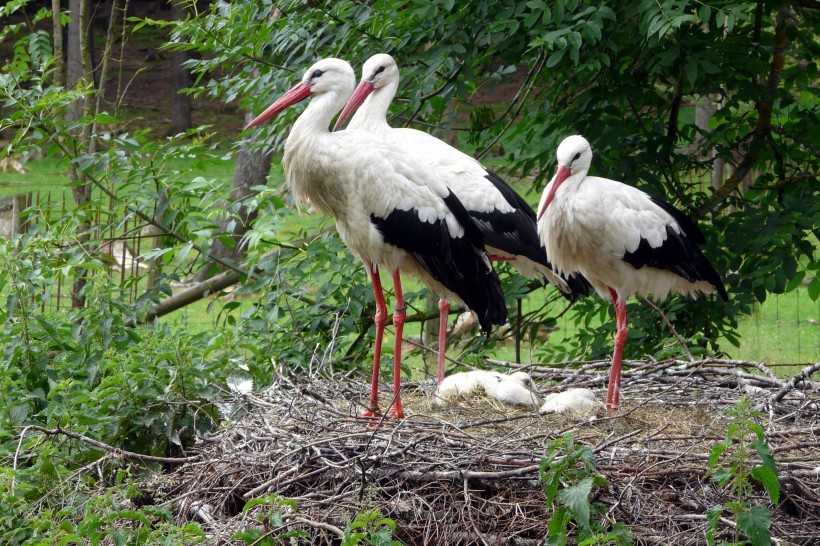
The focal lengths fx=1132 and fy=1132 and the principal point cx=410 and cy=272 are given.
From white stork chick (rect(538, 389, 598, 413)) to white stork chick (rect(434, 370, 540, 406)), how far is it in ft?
0.35

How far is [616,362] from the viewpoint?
17.2 ft

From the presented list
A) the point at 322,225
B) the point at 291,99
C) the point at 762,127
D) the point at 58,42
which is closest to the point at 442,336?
the point at 322,225

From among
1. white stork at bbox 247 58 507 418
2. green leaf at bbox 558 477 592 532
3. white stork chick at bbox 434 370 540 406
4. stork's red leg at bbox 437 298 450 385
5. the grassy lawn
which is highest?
white stork at bbox 247 58 507 418

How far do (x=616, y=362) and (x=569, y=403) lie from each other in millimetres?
508

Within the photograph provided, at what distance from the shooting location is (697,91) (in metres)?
6.26

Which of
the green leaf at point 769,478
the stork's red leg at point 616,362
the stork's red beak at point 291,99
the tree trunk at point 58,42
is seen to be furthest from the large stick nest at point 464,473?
the tree trunk at point 58,42

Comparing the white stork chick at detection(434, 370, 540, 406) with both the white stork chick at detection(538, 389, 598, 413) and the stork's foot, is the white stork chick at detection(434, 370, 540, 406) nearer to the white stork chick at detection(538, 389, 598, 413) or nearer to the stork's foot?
the white stork chick at detection(538, 389, 598, 413)

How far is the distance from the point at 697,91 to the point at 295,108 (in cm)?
222

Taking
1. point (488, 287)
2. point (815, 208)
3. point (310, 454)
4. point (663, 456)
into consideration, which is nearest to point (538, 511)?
point (663, 456)

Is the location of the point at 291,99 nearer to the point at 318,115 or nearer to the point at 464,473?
the point at 318,115

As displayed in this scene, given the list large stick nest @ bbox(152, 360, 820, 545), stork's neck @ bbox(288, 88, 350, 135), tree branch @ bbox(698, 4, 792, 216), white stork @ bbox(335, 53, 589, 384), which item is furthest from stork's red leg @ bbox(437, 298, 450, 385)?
tree branch @ bbox(698, 4, 792, 216)

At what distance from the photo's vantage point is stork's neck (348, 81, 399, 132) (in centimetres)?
576

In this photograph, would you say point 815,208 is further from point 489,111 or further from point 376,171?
point 376,171

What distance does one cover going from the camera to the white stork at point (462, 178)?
225 inches
